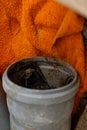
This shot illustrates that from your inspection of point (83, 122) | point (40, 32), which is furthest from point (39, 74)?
point (83, 122)

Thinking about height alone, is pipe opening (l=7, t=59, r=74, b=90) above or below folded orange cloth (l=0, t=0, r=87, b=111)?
below

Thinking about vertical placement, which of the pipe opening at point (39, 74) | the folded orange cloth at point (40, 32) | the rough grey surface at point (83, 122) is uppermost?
the folded orange cloth at point (40, 32)

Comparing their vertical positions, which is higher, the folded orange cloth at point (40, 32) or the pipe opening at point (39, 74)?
the folded orange cloth at point (40, 32)

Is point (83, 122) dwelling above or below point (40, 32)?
below

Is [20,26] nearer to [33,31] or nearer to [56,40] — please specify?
[33,31]

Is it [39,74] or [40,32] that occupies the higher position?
[40,32]

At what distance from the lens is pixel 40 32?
4.52ft

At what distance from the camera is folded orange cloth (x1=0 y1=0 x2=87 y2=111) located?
1.32m

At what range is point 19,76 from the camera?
135 centimetres

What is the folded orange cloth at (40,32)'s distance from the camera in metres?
1.32

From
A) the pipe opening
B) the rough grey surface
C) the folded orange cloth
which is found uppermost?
the folded orange cloth

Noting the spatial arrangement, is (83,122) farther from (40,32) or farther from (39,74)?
(40,32)

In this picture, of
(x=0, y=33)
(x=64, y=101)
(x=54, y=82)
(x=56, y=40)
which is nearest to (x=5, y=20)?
(x=0, y=33)

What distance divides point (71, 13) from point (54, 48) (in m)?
0.18
